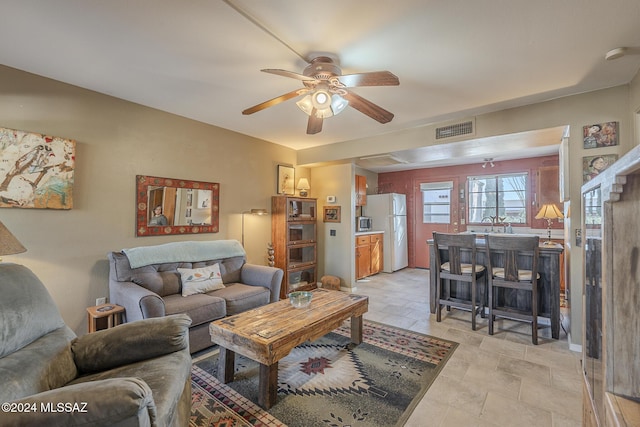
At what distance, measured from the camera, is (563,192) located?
9.49 feet

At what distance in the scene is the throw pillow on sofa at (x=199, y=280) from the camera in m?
2.97

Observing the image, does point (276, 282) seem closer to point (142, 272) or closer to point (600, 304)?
point (142, 272)

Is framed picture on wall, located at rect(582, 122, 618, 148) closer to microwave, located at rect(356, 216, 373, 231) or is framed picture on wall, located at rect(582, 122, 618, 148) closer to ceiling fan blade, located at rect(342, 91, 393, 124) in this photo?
ceiling fan blade, located at rect(342, 91, 393, 124)

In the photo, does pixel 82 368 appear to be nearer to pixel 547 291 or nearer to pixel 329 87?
pixel 329 87

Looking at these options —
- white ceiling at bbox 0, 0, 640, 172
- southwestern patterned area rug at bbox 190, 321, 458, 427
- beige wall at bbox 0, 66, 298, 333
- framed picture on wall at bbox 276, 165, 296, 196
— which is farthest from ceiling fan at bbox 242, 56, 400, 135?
framed picture on wall at bbox 276, 165, 296, 196

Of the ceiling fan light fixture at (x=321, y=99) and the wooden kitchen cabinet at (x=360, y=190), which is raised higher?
the ceiling fan light fixture at (x=321, y=99)

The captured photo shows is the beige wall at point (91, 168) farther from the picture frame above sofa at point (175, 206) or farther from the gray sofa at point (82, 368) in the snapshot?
the gray sofa at point (82, 368)

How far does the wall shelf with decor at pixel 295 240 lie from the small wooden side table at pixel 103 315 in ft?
7.16

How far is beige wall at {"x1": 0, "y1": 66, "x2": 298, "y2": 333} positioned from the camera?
7.95 ft

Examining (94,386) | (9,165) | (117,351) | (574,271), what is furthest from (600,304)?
(9,165)

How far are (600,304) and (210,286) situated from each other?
310cm

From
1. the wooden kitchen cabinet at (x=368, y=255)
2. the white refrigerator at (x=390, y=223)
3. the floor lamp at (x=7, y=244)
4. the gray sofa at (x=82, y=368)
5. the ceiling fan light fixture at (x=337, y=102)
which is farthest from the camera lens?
the white refrigerator at (x=390, y=223)

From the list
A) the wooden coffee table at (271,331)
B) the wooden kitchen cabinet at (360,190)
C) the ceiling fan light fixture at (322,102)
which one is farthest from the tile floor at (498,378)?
the wooden kitchen cabinet at (360,190)

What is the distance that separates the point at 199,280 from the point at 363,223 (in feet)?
12.8
